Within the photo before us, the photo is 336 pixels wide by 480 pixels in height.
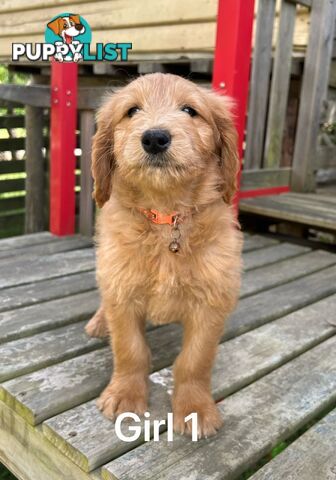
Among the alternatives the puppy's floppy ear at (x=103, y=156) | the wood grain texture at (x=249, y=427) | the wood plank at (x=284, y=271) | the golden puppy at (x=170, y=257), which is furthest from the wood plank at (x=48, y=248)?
the wood grain texture at (x=249, y=427)

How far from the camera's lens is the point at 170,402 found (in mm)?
1998

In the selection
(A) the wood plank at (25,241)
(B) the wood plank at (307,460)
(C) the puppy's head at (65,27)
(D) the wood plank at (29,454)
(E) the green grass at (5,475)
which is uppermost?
(C) the puppy's head at (65,27)

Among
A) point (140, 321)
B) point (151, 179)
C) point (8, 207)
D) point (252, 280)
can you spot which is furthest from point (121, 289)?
point (8, 207)

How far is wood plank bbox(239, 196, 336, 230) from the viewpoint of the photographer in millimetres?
4266

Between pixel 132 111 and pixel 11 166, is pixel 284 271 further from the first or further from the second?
pixel 11 166

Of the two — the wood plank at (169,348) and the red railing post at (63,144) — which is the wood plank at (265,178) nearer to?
the wood plank at (169,348)

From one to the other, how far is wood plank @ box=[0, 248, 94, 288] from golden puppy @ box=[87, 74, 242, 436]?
4.13ft

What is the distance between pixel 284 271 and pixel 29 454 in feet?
7.34

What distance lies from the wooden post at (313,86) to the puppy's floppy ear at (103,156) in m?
3.40

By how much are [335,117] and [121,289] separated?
4.46 metres

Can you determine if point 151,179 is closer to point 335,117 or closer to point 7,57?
point 335,117

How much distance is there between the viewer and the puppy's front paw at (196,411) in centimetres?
182

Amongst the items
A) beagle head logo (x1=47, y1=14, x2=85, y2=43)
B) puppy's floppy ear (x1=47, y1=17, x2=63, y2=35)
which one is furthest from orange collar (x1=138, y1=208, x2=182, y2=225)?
puppy's floppy ear (x1=47, y1=17, x2=63, y2=35)

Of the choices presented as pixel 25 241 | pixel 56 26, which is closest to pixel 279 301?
pixel 25 241
